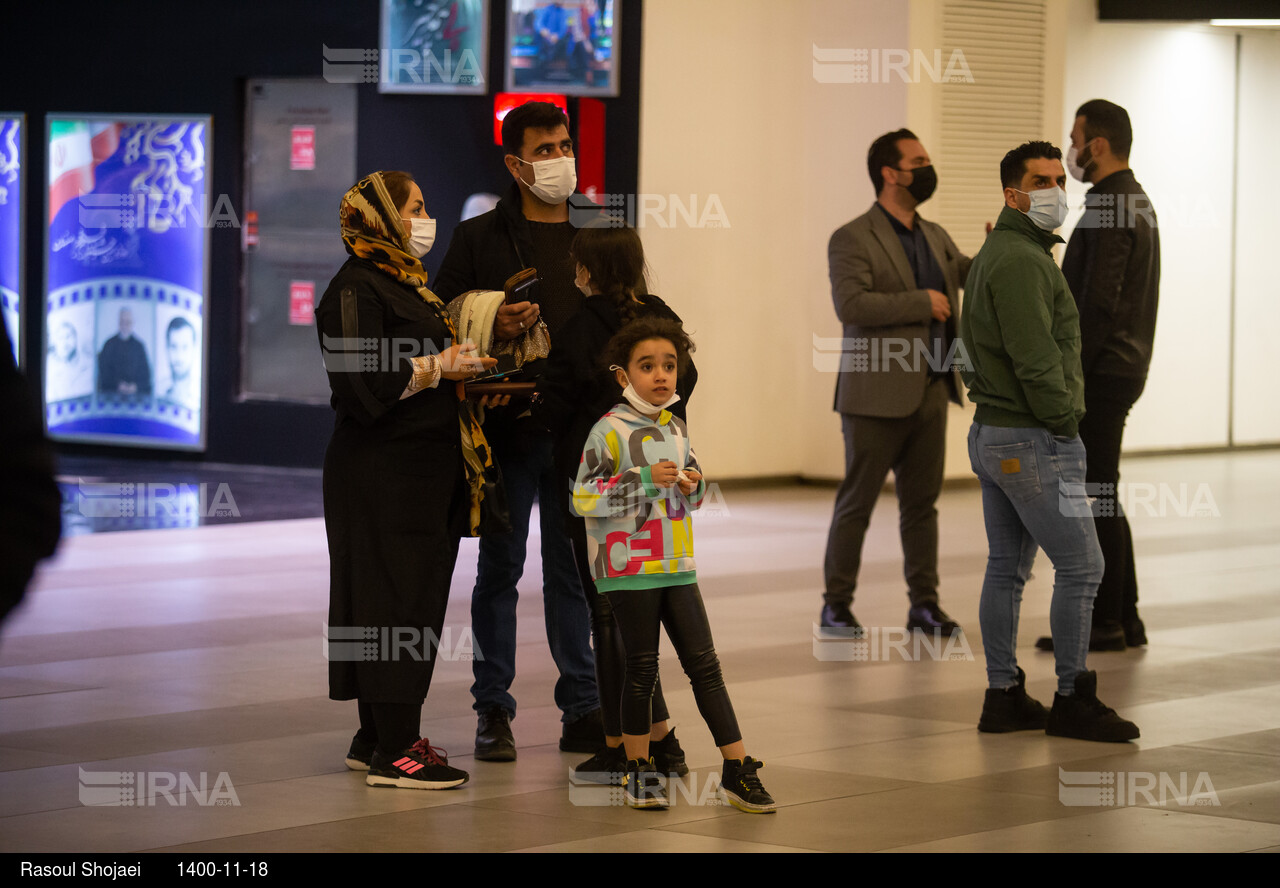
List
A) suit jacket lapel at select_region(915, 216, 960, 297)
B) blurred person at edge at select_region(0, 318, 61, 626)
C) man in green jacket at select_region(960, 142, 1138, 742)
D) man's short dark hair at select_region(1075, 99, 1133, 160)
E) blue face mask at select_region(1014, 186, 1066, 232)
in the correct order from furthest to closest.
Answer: suit jacket lapel at select_region(915, 216, 960, 297) → man's short dark hair at select_region(1075, 99, 1133, 160) → blue face mask at select_region(1014, 186, 1066, 232) → man in green jacket at select_region(960, 142, 1138, 742) → blurred person at edge at select_region(0, 318, 61, 626)

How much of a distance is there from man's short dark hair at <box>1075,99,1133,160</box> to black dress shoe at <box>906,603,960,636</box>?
82.3 inches

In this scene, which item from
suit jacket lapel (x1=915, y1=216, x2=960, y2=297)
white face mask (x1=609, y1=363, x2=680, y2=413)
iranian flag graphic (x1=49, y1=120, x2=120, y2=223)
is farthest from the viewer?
iranian flag graphic (x1=49, y1=120, x2=120, y2=223)

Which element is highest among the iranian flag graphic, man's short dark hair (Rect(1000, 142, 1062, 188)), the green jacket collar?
the iranian flag graphic

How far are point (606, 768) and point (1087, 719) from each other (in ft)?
5.56

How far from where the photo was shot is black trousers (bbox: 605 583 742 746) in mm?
5000

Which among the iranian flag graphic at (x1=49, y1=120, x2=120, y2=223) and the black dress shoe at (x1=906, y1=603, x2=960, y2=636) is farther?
the iranian flag graphic at (x1=49, y1=120, x2=120, y2=223)

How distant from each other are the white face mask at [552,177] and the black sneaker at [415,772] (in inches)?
69.0

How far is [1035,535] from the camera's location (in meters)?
6.01

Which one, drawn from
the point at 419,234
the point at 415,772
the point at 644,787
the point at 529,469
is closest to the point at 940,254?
the point at 529,469

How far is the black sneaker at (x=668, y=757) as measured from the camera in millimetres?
5406

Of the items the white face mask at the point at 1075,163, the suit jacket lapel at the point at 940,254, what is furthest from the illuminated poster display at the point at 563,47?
the white face mask at the point at 1075,163

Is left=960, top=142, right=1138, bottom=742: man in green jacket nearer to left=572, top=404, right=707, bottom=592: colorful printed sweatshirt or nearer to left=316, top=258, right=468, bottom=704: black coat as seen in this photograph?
left=572, top=404, right=707, bottom=592: colorful printed sweatshirt

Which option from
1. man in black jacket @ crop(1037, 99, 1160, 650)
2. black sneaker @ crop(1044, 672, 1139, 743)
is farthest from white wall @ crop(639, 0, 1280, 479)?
black sneaker @ crop(1044, 672, 1139, 743)
